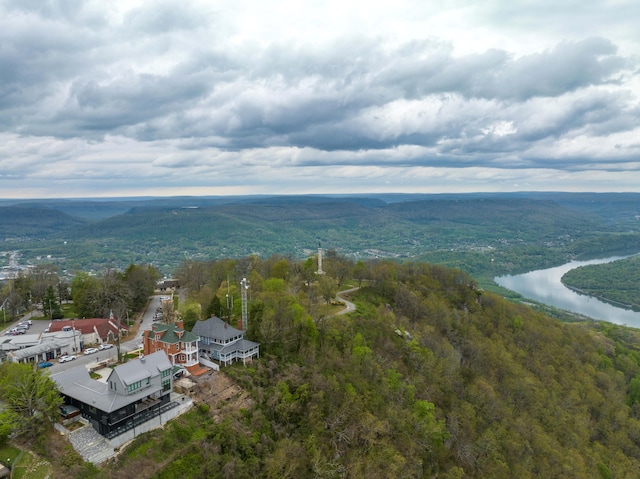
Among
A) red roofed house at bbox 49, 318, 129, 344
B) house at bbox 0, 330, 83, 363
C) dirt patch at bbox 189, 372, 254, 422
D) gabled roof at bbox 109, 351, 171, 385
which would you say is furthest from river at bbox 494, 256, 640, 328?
house at bbox 0, 330, 83, 363

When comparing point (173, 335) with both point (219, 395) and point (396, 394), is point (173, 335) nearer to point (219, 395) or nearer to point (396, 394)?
point (219, 395)

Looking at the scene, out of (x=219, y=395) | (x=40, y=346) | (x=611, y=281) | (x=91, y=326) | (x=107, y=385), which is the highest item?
(x=107, y=385)

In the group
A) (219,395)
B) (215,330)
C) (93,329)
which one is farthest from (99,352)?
(219,395)

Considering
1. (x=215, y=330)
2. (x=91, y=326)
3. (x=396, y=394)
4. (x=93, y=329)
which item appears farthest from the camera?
(x=91, y=326)

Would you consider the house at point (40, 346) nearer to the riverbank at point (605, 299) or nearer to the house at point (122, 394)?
the house at point (122, 394)

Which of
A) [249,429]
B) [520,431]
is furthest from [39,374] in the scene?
[520,431]

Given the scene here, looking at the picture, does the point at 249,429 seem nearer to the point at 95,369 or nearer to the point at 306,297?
the point at 95,369

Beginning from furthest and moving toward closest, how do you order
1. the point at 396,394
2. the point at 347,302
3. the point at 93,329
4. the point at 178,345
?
the point at 347,302 < the point at 93,329 < the point at 396,394 < the point at 178,345
